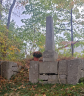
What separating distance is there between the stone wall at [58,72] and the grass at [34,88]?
358 mm

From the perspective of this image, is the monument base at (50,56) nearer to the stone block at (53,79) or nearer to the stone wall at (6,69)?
the stone block at (53,79)

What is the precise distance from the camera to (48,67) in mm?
6527

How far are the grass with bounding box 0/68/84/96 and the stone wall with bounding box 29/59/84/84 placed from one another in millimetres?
358

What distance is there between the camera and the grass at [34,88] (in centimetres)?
450

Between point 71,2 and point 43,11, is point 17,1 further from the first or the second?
point 71,2

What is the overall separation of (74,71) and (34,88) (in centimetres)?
213

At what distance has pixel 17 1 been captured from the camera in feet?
42.4

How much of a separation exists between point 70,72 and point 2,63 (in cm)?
429

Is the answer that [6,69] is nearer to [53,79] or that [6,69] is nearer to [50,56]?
[50,56]

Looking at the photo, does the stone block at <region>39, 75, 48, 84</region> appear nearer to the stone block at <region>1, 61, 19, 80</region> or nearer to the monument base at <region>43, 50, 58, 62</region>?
the monument base at <region>43, 50, 58, 62</region>

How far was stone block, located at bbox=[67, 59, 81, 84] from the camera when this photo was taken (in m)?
5.97

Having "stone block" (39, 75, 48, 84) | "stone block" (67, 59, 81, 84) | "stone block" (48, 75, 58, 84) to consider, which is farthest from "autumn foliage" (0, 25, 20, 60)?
"stone block" (67, 59, 81, 84)

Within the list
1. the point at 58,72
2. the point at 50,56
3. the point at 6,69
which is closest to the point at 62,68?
the point at 58,72

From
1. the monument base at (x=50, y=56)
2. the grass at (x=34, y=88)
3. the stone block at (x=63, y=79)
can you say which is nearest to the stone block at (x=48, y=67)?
the stone block at (x=63, y=79)
